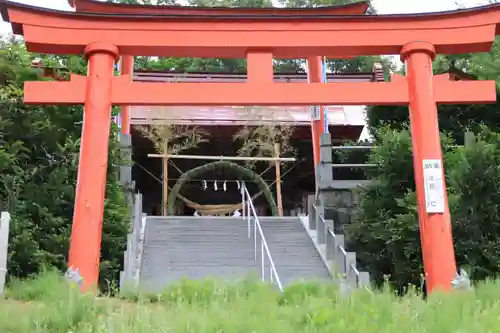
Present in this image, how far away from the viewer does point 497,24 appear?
8492mm

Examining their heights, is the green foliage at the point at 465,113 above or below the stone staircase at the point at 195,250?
above

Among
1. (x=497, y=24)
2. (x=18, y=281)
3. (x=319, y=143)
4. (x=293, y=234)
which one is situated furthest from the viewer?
(x=319, y=143)

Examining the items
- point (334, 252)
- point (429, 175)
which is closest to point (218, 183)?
point (334, 252)

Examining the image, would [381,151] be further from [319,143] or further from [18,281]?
[18,281]

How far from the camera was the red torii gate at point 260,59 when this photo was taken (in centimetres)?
762

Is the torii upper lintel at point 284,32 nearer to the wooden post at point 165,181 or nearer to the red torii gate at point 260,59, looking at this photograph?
the red torii gate at point 260,59

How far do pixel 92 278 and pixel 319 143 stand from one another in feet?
21.7

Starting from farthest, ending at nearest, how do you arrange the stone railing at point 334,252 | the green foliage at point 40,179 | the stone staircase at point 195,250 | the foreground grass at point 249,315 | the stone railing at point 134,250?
the stone staircase at point 195,250 < the green foliage at point 40,179 < the stone railing at point 334,252 < the stone railing at point 134,250 < the foreground grass at point 249,315

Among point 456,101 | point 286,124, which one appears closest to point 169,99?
point 456,101

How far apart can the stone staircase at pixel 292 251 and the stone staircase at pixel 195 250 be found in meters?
0.42

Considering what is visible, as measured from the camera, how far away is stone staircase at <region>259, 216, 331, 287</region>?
9.45m

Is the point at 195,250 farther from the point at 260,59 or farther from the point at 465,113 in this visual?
the point at 465,113

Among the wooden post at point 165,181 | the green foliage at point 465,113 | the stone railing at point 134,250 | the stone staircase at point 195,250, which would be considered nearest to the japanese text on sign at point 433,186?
the stone staircase at point 195,250

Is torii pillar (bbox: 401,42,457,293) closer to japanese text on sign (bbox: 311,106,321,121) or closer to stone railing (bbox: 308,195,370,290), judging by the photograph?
stone railing (bbox: 308,195,370,290)
